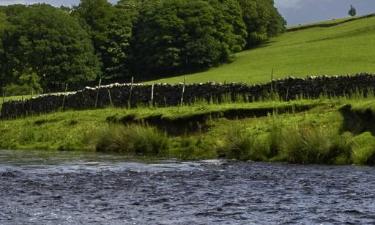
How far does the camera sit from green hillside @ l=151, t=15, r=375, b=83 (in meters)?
80.9

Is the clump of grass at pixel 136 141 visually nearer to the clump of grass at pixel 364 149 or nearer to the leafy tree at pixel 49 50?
the clump of grass at pixel 364 149

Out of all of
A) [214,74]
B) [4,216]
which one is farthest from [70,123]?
[214,74]

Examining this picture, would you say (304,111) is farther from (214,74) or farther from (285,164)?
(214,74)

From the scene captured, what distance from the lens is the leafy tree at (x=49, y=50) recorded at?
110438 millimetres

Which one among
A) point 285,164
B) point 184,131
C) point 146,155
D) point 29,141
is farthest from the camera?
point 29,141

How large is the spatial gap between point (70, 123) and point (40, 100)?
12941 mm

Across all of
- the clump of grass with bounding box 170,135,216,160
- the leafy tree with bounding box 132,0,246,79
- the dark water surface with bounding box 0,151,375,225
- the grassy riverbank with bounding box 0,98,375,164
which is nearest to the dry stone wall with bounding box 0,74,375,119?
the grassy riverbank with bounding box 0,98,375,164

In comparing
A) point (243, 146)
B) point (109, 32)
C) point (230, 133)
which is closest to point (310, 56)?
point (109, 32)

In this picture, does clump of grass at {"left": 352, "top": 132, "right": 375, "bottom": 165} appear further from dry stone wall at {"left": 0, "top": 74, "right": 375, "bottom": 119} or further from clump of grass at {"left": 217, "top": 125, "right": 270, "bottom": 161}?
dry stone wall at {"left": 0, "top": 74, "right": 375, "bottom": 119}

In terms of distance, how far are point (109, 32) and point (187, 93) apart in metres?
71.4

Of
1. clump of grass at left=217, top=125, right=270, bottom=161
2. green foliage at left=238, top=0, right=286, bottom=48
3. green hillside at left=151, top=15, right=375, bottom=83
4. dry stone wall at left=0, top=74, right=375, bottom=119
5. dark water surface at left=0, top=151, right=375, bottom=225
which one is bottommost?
dark water surface at left=0, top=151, right=375, bottom=225

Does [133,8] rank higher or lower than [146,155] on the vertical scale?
higher

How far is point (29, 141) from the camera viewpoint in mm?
48656

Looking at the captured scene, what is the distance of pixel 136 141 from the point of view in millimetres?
38188
